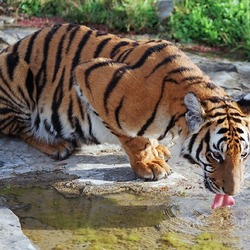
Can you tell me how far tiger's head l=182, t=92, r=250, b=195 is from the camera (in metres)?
4.41

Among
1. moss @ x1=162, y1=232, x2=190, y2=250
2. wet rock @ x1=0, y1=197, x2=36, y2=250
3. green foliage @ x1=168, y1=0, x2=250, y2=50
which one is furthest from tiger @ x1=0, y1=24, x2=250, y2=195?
green foliage @ x1=168, y1=0, x2=250, y2=50

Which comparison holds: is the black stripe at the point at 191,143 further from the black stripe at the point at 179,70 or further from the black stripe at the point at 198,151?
the black stripe at the point at 179,70

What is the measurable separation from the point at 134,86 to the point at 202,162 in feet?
2.44

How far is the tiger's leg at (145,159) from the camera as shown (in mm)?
5211

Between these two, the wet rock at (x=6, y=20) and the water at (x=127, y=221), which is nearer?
the water at (x=127, y=221)

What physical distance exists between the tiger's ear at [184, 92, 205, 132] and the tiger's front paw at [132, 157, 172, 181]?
2.27 feet

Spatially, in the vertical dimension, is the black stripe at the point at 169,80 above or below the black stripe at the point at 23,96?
above

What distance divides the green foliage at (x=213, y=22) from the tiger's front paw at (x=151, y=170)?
4.10 meters

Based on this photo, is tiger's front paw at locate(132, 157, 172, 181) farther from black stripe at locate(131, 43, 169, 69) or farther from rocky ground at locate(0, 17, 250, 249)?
black stripe at locate(131, 43, 169, 69)

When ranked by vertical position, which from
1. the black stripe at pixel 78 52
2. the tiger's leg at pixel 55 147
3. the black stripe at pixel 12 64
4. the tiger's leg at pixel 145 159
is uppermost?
the black stripe at pixel 78 52

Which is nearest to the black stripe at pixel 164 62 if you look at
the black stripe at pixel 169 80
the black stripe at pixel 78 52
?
the black stripe at pixel 169 80

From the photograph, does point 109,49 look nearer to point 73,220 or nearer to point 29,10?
point 73,220

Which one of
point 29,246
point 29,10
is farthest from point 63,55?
point 29,10

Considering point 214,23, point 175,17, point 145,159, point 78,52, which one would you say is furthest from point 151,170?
point 175,17
